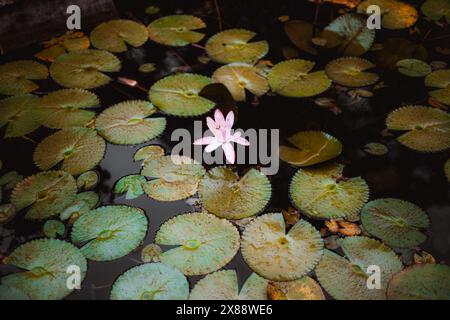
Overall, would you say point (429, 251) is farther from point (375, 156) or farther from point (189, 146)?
point (189, 146)

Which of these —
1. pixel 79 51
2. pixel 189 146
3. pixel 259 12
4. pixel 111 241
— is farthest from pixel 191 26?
pixel 111 241

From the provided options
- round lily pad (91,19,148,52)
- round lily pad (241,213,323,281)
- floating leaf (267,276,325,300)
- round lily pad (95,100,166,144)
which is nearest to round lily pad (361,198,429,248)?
round lily pad (241,213,323,281)

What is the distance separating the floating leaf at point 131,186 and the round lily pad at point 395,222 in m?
0.94

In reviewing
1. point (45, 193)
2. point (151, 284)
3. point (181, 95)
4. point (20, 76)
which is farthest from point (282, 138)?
point (20, 76)

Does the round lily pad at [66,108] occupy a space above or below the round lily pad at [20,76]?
below

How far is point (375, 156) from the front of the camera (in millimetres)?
1860

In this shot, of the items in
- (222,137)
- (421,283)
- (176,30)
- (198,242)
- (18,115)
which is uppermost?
(176,30)

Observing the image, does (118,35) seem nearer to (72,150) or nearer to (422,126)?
(72,150)

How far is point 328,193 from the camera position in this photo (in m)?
1.65

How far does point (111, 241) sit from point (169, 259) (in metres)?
0.24

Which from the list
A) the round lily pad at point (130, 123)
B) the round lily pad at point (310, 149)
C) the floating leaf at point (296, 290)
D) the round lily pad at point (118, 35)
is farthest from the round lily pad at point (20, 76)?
the floating leaf at point (296, 290)

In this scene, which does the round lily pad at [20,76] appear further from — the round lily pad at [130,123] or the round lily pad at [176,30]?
the round lily pad at [176,30]

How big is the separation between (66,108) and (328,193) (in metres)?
1.37

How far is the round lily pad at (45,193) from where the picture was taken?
1627 mm
